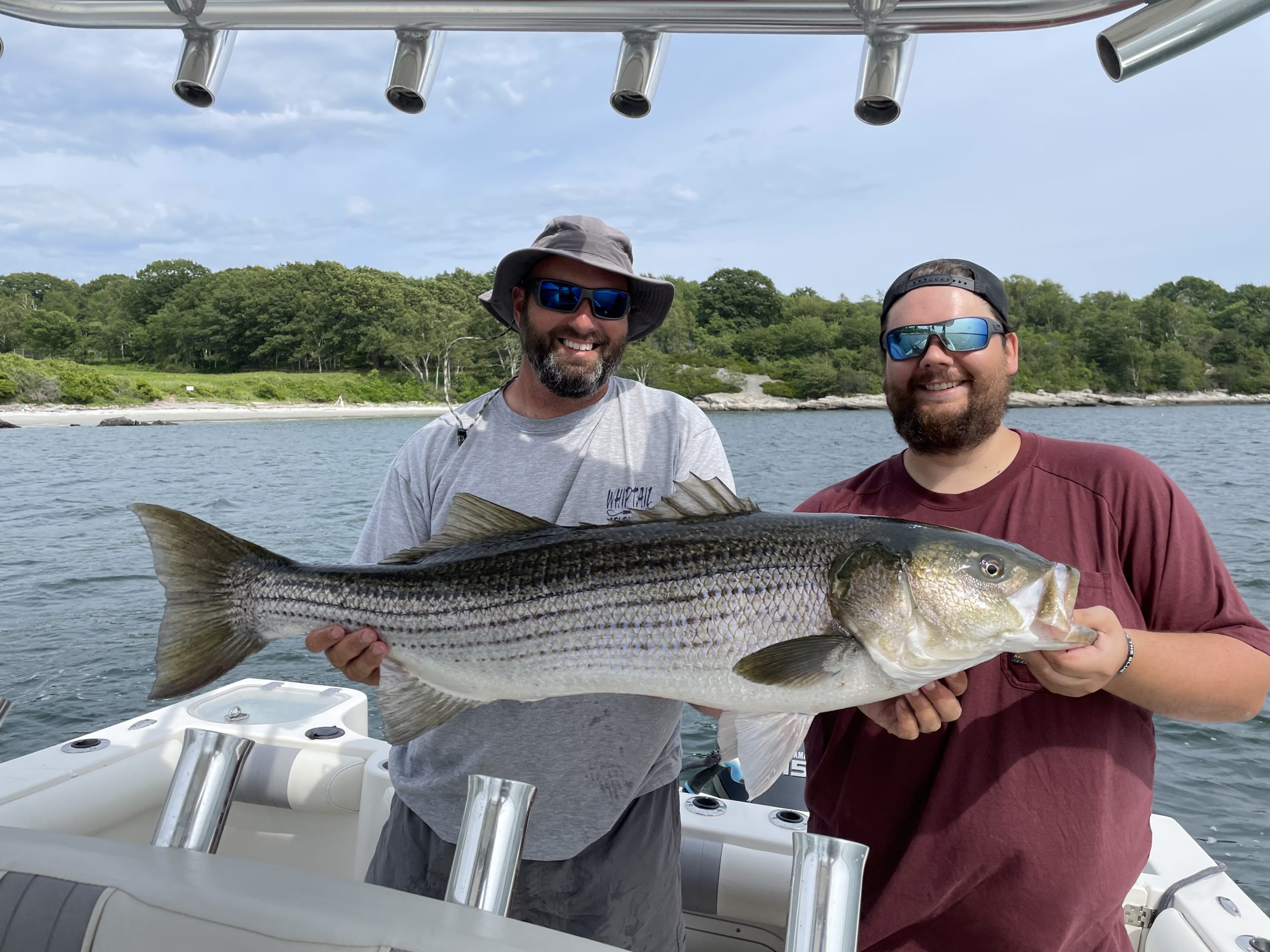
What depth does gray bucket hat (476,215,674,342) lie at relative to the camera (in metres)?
3.13

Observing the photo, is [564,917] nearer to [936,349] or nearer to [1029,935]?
[1029,935]

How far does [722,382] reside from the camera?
92.4 metres

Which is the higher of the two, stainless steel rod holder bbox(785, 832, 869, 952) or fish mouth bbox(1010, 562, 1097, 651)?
fish mouth bbox(1010, 562, 1097, 651)

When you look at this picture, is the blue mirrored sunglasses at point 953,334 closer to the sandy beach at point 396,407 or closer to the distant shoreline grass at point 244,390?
the sandy beach at point 396,407

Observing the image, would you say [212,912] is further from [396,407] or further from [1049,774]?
[396,407]

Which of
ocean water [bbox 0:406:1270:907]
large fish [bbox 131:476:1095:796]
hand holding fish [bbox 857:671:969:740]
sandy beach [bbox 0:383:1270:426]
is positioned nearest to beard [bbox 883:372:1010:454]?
large fish [bbox 131:476:1095:796]

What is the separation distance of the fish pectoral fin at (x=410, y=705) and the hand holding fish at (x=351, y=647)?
6 centimetres

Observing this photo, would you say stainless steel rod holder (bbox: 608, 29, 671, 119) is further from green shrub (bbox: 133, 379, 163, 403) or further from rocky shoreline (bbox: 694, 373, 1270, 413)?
rocky shoreline (bbox: 694, 373, 1270, 413)

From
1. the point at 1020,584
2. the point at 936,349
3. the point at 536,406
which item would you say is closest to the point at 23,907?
the point at 536,406

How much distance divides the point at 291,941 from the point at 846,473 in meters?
33.4

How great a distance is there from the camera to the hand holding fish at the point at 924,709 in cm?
235

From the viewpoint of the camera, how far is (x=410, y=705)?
2723 millimetres

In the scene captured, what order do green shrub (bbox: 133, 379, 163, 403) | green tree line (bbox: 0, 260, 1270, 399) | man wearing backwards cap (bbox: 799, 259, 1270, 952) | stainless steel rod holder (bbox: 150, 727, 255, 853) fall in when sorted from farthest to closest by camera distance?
1. green tree line (bbox: 0, 260, 1270, 399)
2. green shrub (bbox: 133, 379, 163, 403)
3. man wearing backwards cap (bbox: 799, 259, 1270, 952)
4. stainless steel rod holder (bbox: 150, 727, 255, 853)

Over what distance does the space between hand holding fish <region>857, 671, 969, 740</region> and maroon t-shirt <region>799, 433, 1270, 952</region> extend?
180 mm
